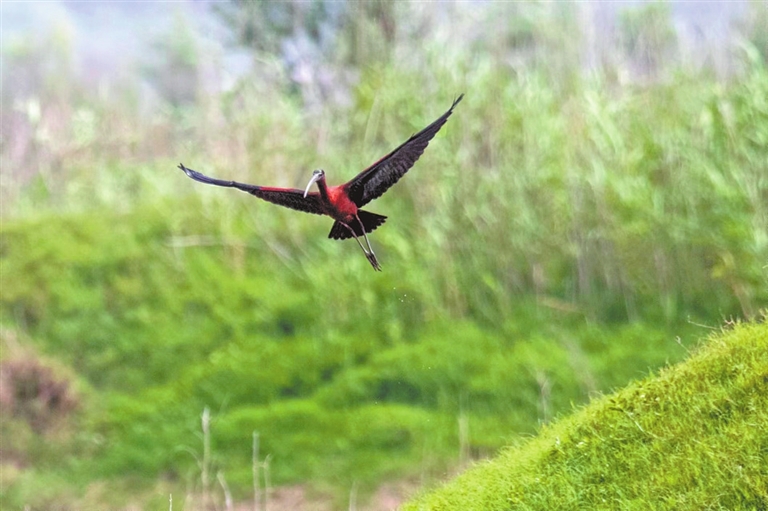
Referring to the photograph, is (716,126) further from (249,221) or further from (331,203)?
(331,203)

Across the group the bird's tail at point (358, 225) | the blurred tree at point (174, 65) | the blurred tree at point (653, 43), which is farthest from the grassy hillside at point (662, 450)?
the blurred tree at point (174, 65)

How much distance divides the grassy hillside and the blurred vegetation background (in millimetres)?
2696

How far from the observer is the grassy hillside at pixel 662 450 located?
14.8ft

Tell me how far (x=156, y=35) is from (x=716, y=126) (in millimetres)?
24146

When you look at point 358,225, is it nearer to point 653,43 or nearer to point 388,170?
point 388,170

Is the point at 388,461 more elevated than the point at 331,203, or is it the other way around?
the point at 388,461

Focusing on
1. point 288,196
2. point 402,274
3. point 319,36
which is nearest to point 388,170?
point 288,196

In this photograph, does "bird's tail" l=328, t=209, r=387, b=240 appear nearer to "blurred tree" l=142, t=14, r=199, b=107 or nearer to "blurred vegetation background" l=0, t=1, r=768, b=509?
"blurred vegetation background" l=0, t=1, r=768, b=509

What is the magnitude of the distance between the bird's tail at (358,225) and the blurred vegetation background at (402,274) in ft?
14.6

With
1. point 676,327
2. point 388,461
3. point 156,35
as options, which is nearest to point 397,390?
point 388,461

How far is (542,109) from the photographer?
33.6 feet

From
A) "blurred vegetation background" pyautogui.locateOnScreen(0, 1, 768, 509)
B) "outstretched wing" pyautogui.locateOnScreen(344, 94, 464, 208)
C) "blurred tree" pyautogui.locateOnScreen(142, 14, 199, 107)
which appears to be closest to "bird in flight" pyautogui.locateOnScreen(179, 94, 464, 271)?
"outstretched wing" pyautogui.locateOnScreen(344, 94, 464, 208)

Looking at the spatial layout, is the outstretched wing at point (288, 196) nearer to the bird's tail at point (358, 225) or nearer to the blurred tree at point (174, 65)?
the bird's tail at point (358, 225)

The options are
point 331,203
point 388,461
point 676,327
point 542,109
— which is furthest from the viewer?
point 542,109
